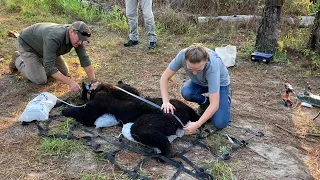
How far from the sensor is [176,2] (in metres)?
8.23

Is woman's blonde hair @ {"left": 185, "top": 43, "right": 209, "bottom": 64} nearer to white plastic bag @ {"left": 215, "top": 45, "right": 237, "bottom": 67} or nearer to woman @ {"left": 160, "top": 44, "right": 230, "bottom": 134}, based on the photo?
woman @ {"left": 160, "top": 44, "right": 230, "bottom": 134}

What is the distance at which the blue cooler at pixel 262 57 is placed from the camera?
5.73 meters

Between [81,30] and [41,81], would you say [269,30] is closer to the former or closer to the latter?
[81,30]

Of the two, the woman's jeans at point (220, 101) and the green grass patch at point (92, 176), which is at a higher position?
the woman's jeans at point (220, 101)

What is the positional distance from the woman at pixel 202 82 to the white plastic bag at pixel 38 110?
1.37 meters

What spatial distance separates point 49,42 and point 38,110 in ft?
2.84

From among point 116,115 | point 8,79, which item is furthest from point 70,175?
point 8,79

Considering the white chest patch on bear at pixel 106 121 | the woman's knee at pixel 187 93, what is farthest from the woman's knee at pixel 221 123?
the white chest patch on bear at pixel 106 121

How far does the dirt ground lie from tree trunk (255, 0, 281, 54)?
349mm

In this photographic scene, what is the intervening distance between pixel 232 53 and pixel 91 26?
3.50 metres

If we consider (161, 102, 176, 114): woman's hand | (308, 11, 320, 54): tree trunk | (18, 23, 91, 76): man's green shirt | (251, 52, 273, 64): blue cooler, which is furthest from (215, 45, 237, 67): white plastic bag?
(161, 102, 176, 114): woman's hand

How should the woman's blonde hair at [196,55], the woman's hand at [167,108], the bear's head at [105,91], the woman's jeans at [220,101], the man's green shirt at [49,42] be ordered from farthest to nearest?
the man's green shirt at [49,42] → the bear's head at [105,91] → the woman's jeans at [220,101] → the woman's hand at [167,108] → the woman's blonde hair at [196,55]

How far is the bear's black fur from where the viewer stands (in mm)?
3254

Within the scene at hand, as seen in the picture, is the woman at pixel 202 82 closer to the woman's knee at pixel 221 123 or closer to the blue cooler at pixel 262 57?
the woman's knee at pixel 221 123
